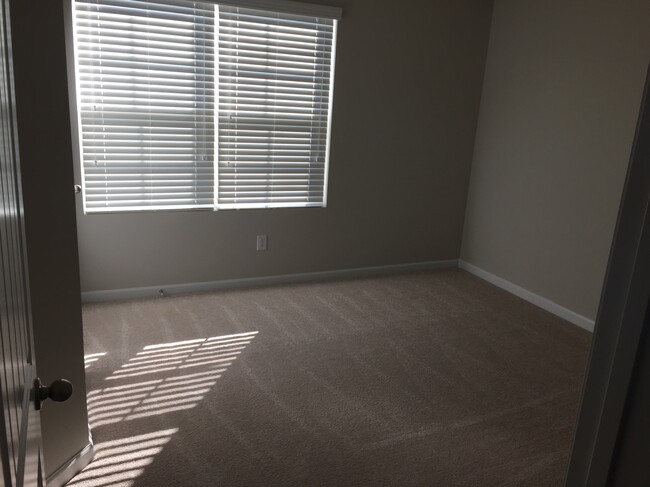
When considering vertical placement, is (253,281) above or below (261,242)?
below

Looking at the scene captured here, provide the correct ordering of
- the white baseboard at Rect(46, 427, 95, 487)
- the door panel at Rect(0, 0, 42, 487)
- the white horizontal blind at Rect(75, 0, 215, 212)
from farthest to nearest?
the white horizontal blind at Rect(75, 0, 215, 212)
the white baseboard at Rect(46, 427, 95, 487)
the door panel at Rect(0, 0, 42, 487)

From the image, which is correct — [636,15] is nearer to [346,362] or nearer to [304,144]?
[304,144]

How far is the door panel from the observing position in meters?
0.56

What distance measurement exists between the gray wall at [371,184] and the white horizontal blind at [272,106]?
11cm

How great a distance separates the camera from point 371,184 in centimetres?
418

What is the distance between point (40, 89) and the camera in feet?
5.31

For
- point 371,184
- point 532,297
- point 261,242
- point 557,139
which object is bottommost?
point 532,297

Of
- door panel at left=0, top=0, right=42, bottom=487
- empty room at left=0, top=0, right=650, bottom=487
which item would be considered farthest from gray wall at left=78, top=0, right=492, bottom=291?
door panel at left=0, top=0, right=42, bottom=487

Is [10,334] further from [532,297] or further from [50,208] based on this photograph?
[532,297]

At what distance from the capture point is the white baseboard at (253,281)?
11.9ft

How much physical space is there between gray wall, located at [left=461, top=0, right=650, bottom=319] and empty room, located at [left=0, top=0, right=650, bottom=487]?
2 cm

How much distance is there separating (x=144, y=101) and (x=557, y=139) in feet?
9.05

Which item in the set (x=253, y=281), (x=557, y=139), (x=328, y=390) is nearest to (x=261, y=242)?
(x=253, y=281)

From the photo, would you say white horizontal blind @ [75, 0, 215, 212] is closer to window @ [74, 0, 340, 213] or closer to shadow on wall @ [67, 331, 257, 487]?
window @ [74, 0, 340, 213]
